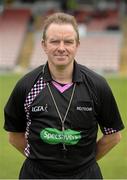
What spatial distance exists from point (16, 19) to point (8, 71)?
253 inches

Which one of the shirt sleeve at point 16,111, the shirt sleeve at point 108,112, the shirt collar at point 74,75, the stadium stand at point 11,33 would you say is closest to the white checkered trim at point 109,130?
the shirt sleeve at point 108,112

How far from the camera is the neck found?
11.5 feet

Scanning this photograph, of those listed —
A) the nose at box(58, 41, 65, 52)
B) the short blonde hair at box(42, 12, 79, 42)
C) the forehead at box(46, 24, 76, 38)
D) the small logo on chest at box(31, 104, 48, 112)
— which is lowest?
the small logo on chest at box(31, 104, 48, 112)

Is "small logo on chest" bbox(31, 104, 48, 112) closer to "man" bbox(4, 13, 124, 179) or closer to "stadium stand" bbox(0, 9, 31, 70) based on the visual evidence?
"man" bbox(4, 13, 124, 179)

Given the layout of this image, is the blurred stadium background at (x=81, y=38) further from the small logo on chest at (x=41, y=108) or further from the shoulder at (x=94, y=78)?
the small logo on chest at (x=41, y=108)

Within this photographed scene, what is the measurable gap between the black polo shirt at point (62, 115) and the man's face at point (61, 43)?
17 cm

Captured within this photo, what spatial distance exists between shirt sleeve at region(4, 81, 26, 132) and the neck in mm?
239

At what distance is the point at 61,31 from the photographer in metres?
3.42

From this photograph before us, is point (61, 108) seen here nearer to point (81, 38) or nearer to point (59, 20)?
point (59, 20)

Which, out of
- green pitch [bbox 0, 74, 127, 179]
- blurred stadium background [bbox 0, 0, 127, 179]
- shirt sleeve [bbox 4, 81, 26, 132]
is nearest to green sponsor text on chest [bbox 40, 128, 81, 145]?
shirt sleeve [bbox 4, 81, 26, 132]

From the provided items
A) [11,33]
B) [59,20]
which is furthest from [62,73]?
[11,33]

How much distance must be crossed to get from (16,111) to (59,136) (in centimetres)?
40

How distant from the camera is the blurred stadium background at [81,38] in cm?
1877

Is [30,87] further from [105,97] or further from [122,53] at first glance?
[122,53]
